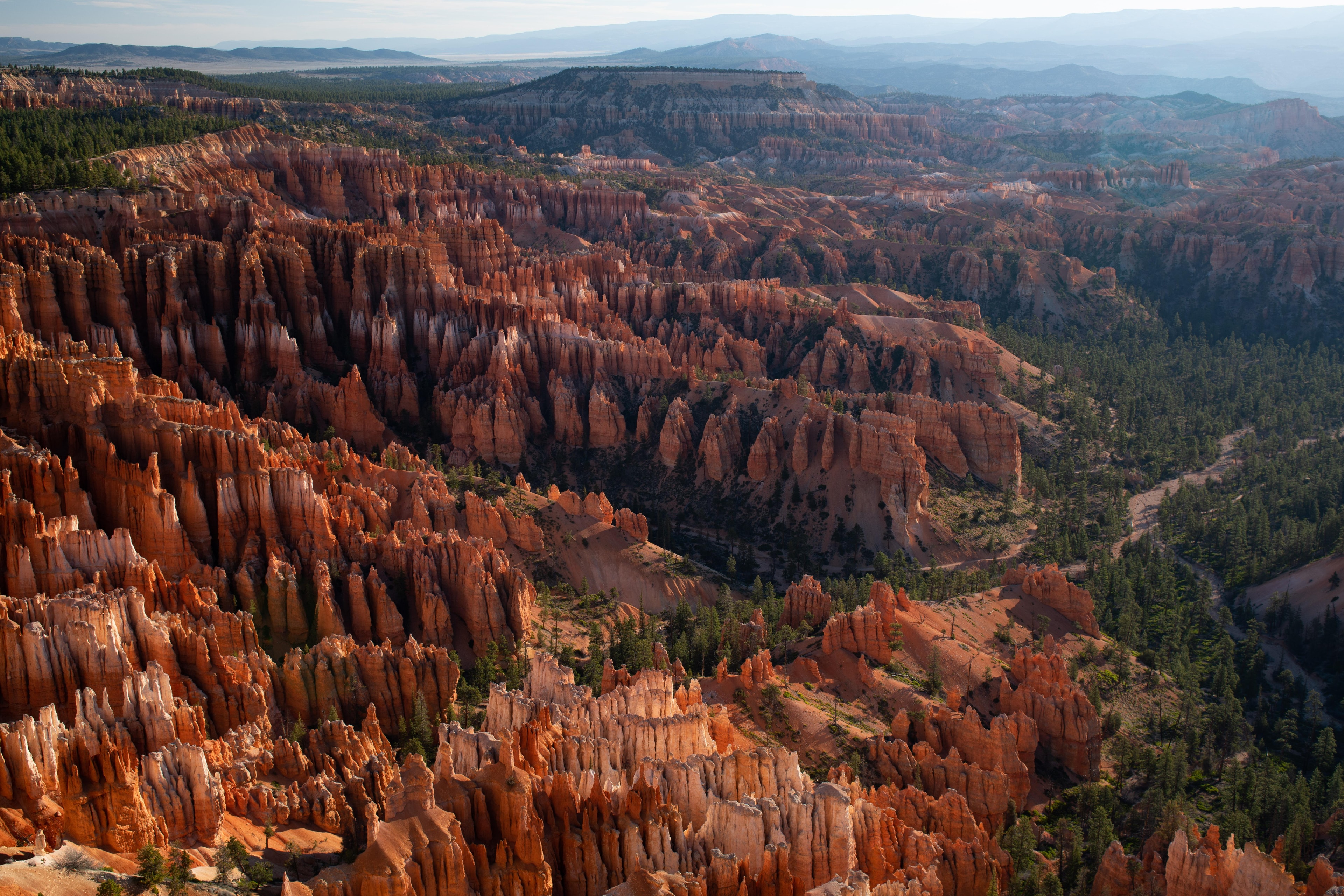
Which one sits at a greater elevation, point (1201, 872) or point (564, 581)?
point (1201, 872)

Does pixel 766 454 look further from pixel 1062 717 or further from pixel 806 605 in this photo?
pixel 1062 717

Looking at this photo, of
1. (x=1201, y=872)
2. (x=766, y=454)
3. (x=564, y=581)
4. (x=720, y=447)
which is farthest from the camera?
(x=720, y=447)

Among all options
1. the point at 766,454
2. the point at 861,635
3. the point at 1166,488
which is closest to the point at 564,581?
the point at 861,635

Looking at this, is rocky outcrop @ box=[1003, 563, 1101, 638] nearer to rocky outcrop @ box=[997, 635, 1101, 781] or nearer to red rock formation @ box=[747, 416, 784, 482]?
rocky outcrop @ box=[997, 635, 1101, 781]

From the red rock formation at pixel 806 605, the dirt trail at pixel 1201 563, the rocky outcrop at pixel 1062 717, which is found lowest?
the dirt trail at pixel 1201 563

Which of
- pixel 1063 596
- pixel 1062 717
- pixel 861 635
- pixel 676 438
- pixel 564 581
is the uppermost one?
pixel 676 438

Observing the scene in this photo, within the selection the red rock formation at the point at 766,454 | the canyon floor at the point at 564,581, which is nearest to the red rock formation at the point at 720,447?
the canyon floor at the point at 564,581

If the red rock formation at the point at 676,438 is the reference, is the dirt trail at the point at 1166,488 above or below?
below

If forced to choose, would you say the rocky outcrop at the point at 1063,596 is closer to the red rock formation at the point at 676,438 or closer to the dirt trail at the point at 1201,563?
the dirt trail at the point at 1201,563

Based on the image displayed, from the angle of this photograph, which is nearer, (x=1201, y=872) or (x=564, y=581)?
(x=1201, y=872)
